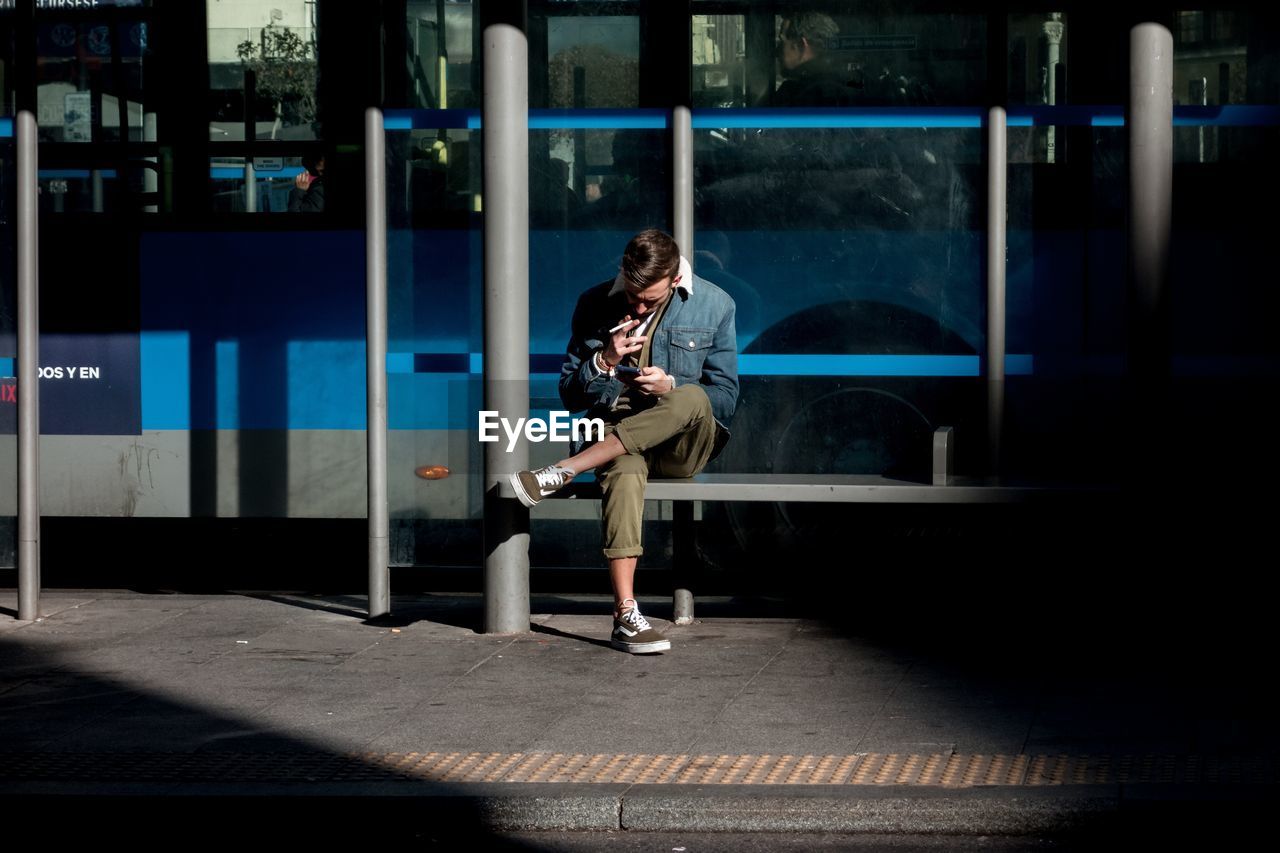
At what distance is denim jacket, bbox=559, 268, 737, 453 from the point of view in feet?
23.3

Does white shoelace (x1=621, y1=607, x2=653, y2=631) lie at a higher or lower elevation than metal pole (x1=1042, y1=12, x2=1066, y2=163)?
lower

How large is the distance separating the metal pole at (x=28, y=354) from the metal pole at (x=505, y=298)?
1926 millimetres

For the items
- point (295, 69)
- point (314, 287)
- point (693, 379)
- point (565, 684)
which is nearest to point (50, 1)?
point (295, 69)

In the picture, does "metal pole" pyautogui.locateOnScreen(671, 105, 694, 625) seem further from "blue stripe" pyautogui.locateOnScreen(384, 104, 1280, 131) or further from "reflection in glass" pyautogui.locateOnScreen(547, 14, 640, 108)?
"reflection in glass" pyautogui.locateOnScreen(547, 14, 640, 108)

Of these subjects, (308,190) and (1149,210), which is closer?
(1149,210)

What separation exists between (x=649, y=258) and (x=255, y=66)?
237 centimetres

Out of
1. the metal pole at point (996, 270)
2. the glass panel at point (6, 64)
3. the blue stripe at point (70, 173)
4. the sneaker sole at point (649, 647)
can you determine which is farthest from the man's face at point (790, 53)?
the glass panel at point (6, 64)

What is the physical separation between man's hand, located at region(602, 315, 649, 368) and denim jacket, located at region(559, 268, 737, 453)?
7cm

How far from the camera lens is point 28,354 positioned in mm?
7527

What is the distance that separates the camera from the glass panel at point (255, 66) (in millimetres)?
8086

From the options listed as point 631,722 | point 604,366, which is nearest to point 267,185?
point 604,366

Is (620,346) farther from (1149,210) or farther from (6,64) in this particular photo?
(6,64)

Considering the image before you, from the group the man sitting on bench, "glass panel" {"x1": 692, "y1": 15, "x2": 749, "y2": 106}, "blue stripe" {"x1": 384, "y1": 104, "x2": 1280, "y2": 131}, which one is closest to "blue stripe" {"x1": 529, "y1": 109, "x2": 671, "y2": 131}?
"blue stripe" {"x1": 384, "y1": 104, "x2": 1280, "y2": 131}

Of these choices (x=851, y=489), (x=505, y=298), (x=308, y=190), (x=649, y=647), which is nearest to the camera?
(x=649, y=647)
